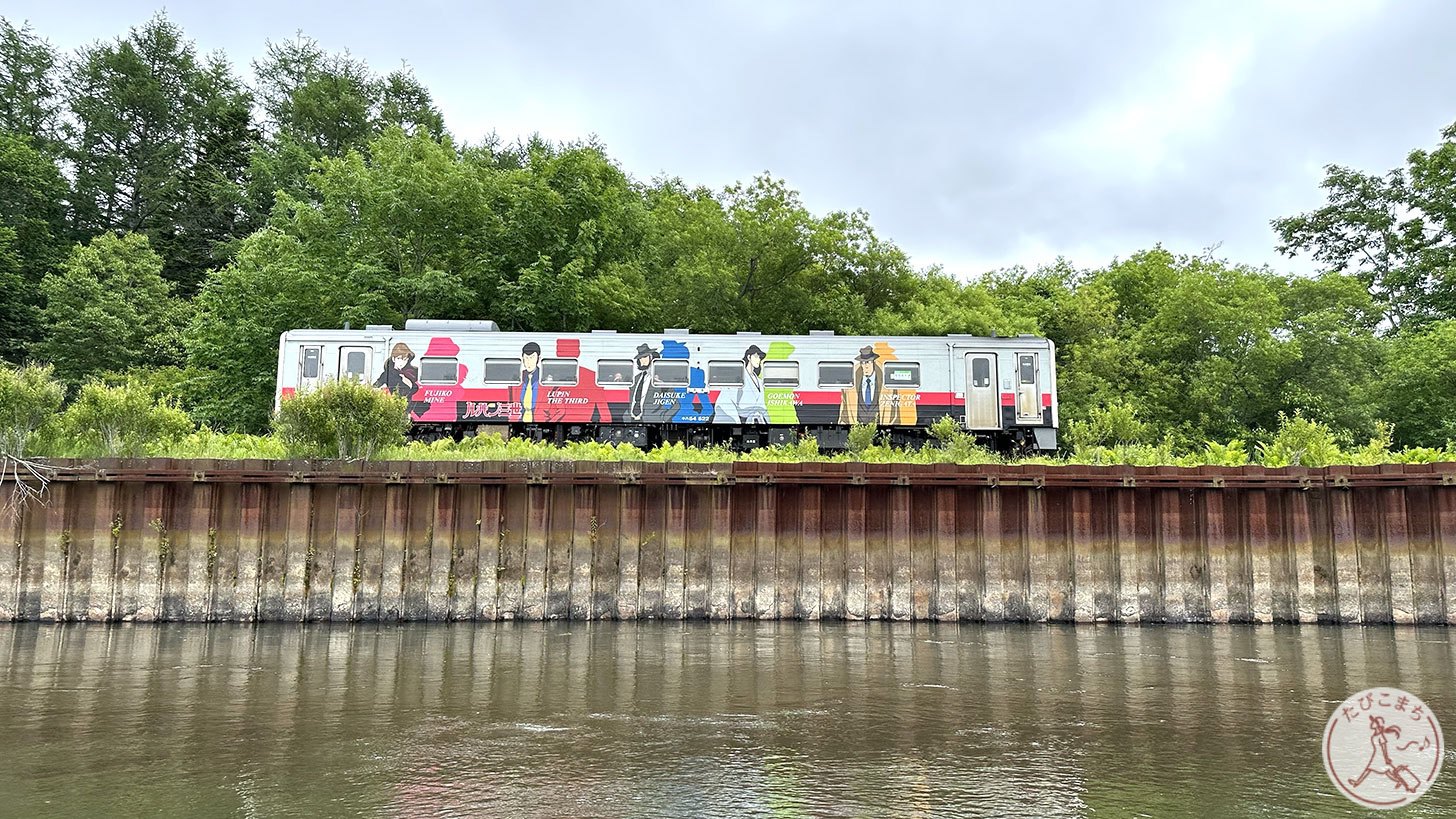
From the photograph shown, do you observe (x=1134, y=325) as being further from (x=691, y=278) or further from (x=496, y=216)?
(x=496, y=216)

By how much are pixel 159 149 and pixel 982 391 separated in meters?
49.7

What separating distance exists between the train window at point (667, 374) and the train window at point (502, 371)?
348 cm

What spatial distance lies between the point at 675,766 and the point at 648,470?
27.6 ft

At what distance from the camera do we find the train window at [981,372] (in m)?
25.2

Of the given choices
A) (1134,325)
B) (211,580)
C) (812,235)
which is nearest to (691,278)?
(812,235)

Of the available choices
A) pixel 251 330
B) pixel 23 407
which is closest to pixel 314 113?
pixel 251 330

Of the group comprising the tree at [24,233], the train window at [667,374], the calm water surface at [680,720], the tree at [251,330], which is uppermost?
the tree at [24,233]

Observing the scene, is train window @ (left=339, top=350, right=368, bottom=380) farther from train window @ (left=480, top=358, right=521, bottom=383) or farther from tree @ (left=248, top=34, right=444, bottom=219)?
tree @ (left=248, top=34, right=444, bottom=219)

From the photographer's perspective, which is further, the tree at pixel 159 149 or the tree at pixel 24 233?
the tree at pixel 159 149

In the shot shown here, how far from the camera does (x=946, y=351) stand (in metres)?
25.3

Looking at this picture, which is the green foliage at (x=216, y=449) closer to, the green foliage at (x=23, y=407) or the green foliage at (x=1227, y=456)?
the green foliage at (x=23, y=407)

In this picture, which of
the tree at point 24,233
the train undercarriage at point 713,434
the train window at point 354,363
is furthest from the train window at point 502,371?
the tree at point 24,233

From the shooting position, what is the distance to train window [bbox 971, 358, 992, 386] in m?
25.2

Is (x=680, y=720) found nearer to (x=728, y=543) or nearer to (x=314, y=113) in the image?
(x=728, y=543)
